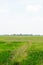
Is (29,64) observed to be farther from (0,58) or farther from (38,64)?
(0,58)

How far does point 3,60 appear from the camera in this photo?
1102 inches

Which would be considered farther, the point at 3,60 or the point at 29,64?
the point at 3,60

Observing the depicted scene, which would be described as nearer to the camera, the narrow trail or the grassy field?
the grassy field

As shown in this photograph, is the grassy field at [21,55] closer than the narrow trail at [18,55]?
Yes

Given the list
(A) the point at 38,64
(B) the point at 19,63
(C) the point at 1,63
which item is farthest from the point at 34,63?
(C) the point at 1,63

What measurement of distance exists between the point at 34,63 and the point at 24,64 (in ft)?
6.95

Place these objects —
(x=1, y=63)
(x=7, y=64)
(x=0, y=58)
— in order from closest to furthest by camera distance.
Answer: (x=7, y=64) → (x=1, y=63) → (x=0, y=58)

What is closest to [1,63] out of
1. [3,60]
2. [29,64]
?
[3,60]

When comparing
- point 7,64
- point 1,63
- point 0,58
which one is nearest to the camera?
point 7,64

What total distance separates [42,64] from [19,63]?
300 centimetres

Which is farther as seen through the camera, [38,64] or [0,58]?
[0,58]

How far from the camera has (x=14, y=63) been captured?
2505 centimetres

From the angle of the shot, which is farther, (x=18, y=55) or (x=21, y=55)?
(x=21, y=55)

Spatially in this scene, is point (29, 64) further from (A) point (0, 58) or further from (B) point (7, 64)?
(A) point (0, 58)
